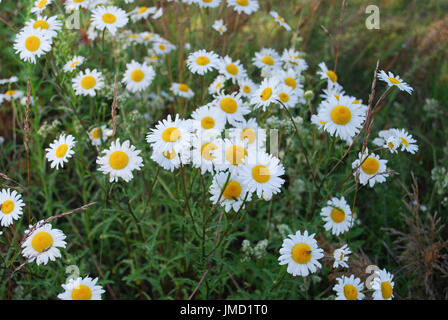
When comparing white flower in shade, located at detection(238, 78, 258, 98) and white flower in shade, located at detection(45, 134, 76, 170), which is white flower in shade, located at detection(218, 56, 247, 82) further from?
white flower in shade, located at detection(45, 134, 76, 170)

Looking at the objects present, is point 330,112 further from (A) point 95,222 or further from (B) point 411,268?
(A) point 95,222

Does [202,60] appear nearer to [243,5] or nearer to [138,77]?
[138,77]

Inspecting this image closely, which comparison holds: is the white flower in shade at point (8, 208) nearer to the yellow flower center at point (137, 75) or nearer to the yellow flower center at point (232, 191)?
the yellow flower center at point (232, 191)

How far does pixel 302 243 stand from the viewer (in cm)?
159

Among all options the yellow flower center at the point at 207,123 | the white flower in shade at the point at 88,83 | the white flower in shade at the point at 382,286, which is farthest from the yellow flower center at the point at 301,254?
the white flower in shade at the point at 88,83

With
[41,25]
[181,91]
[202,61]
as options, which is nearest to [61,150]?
[41,25]

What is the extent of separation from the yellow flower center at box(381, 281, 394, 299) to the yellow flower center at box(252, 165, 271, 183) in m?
0.63

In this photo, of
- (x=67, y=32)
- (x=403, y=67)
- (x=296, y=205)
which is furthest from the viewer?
(x=403, y=67)

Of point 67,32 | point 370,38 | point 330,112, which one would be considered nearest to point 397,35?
point 370,38

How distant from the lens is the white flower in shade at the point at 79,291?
1413 mm

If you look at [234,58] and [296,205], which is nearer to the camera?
[296,205]

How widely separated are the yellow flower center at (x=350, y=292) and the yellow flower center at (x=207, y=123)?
89 centimetres
